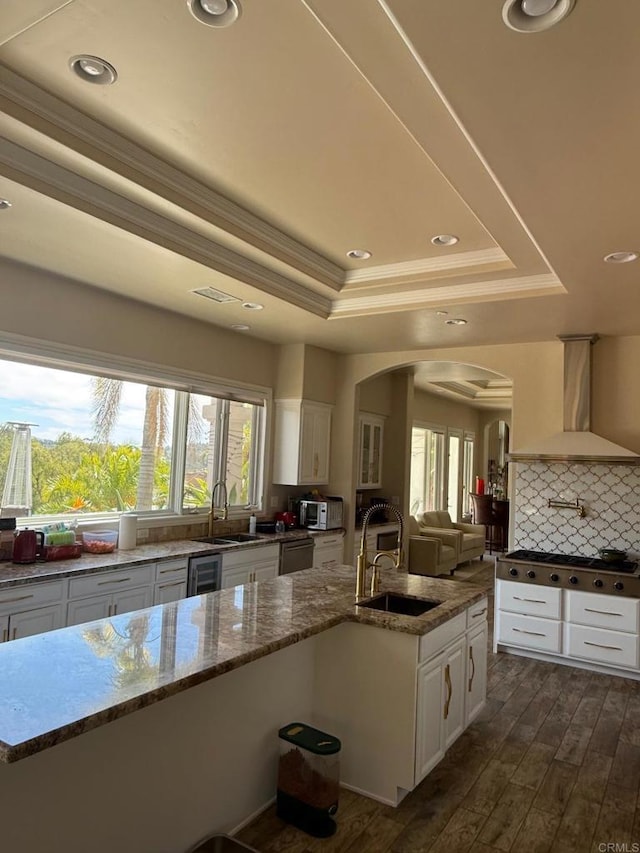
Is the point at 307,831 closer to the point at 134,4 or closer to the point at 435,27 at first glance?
the point at 435,27

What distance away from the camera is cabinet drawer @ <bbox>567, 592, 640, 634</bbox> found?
4.42m

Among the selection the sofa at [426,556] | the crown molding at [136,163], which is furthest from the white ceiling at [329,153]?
the sofa at [426,556]

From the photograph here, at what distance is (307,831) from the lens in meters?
2.44

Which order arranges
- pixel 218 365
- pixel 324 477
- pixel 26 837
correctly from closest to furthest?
pixel 26 837 < pixel 218 365 < pixel 324 477

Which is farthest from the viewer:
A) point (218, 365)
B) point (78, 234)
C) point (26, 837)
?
point (218, 365)

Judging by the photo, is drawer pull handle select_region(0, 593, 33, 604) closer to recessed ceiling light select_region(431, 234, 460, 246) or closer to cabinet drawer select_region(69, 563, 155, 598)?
cabinet drawer select_region(69, 563, 155, 598)

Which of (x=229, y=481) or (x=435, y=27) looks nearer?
(x=435, y=27)

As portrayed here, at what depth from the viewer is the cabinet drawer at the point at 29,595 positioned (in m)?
3.12

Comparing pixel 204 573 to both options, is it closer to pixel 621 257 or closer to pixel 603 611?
pixel 603 611

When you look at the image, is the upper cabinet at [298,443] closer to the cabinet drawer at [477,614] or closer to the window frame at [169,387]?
the window frame at [169,387]

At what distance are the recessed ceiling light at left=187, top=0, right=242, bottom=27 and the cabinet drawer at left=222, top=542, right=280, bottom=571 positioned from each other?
11.8ft

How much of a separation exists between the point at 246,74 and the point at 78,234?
1.47 meters

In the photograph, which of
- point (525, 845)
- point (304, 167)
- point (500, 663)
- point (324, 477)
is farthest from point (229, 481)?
point (525, 845)

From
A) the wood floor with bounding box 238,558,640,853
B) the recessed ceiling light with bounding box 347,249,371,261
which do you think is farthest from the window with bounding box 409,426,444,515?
the wood floor with bounding box 238,558,640,853
